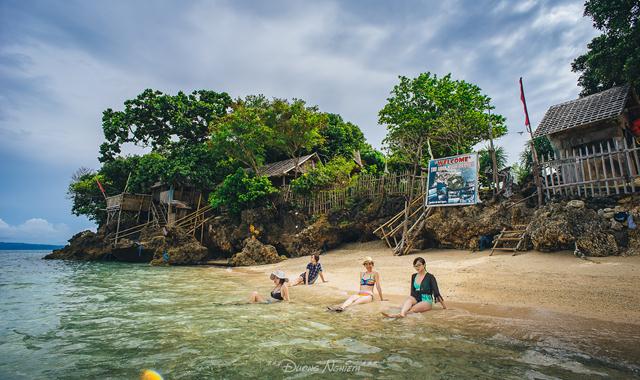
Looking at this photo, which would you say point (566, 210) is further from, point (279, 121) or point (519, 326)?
point (279, 121)

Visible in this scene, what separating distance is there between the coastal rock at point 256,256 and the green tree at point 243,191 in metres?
3.39

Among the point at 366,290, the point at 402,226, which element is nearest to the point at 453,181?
the point at 402,226

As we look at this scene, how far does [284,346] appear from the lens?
464 centimetres

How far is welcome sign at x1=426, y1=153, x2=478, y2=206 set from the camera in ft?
43.4

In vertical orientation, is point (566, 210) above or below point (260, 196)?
below

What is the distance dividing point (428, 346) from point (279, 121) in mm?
20200

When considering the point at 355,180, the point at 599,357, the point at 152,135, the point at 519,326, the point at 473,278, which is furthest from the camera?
the point at 152,135

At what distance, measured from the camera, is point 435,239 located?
47.7ft

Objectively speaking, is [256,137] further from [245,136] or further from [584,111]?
[584,111]

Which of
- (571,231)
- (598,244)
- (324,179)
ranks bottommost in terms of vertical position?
(598,244)

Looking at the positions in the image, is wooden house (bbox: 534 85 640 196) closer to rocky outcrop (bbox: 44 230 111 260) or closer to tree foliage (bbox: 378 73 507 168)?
tree foliage (bbox: 378 73 507 168)

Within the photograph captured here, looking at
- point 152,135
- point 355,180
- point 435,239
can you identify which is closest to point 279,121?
point 355,180

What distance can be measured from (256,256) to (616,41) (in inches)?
814

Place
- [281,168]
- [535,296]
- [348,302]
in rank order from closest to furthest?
[535,296], [348,302], [281,168]
